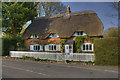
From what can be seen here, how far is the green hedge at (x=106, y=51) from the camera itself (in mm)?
11048

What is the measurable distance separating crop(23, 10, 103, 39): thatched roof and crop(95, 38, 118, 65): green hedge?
683 centimetres

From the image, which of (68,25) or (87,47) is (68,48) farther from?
(68,25)

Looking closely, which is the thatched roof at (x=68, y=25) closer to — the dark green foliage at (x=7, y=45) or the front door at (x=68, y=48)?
the front door at (x=68, y=48)

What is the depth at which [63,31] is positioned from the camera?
20719mm

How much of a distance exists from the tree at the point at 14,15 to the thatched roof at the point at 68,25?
373 cm

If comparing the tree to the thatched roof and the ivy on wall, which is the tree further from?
the ivy on wall

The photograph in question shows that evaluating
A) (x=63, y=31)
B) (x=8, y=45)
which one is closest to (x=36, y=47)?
(x=8, y=45)

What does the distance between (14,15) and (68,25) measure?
11901 millimetres

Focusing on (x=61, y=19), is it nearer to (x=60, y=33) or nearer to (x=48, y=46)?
(x=60, y=33)

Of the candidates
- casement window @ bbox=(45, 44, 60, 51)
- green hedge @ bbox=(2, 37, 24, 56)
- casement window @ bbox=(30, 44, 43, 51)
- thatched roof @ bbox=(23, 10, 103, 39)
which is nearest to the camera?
thatched roof @ bbox=(23, 10, 103, 39)

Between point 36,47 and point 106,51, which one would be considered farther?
point 36,47

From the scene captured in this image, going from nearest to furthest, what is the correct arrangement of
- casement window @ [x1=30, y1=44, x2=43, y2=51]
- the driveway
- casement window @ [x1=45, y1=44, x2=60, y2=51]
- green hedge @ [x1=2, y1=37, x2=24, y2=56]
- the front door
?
the driveway, the front door, green hedge @ [x1=2, y1=37, x2=24, y2=56], casement window @ [x1=45, y1=44, x2=60, y2=51], casement window @ [x1=30, y1=44, x2=43, y2=51]

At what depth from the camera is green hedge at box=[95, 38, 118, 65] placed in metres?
11.0

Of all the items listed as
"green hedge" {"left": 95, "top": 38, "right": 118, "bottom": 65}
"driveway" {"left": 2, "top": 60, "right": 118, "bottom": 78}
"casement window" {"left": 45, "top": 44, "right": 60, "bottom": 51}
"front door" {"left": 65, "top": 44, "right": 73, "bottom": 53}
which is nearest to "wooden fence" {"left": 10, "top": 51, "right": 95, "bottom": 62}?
"green hedge" {"left": 95, "top": 38, "right": 118, "bottom": 65}
